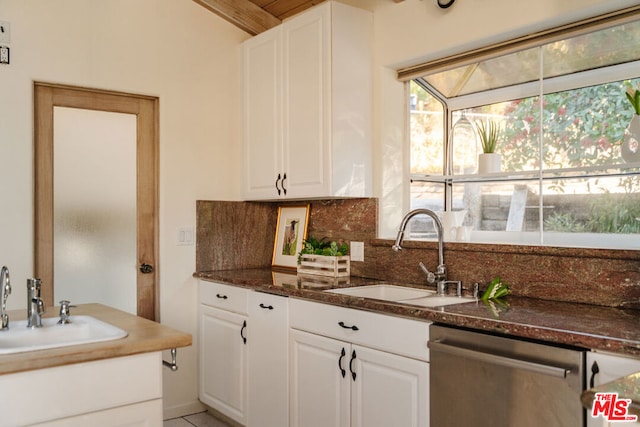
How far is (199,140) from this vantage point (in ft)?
12.3

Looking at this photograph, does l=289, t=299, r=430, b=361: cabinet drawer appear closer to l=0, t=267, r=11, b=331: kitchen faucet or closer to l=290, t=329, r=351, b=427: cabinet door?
l=290, t=329, r=351, b=427: cabinet door

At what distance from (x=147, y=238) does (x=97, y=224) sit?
31 cm

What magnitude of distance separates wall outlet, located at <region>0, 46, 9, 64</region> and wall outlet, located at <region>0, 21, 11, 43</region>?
0.12ft

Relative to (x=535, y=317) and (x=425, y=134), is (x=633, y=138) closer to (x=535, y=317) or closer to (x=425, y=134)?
(x=535, y=317)

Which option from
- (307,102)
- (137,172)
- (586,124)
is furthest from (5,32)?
(586,124)

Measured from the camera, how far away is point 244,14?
3832 millimetres

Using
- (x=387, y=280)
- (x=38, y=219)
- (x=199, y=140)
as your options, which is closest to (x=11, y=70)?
(x=38, y=219)

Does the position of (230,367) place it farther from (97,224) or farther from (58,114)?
(58,114)

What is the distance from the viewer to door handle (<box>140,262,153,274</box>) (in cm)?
353

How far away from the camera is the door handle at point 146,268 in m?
3.53

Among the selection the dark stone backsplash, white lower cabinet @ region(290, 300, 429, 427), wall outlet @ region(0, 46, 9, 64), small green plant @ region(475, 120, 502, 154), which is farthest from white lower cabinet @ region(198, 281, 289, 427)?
wall outlet @ region(0, 46, 9, 64)

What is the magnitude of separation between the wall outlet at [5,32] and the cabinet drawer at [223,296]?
5.73 ft

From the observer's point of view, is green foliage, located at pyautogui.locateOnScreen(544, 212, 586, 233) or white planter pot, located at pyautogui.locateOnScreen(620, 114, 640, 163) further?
green foliage, located at pyautogui.locateOnScreen(544, 212, 586, 233)

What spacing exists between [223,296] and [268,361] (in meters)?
0.57
